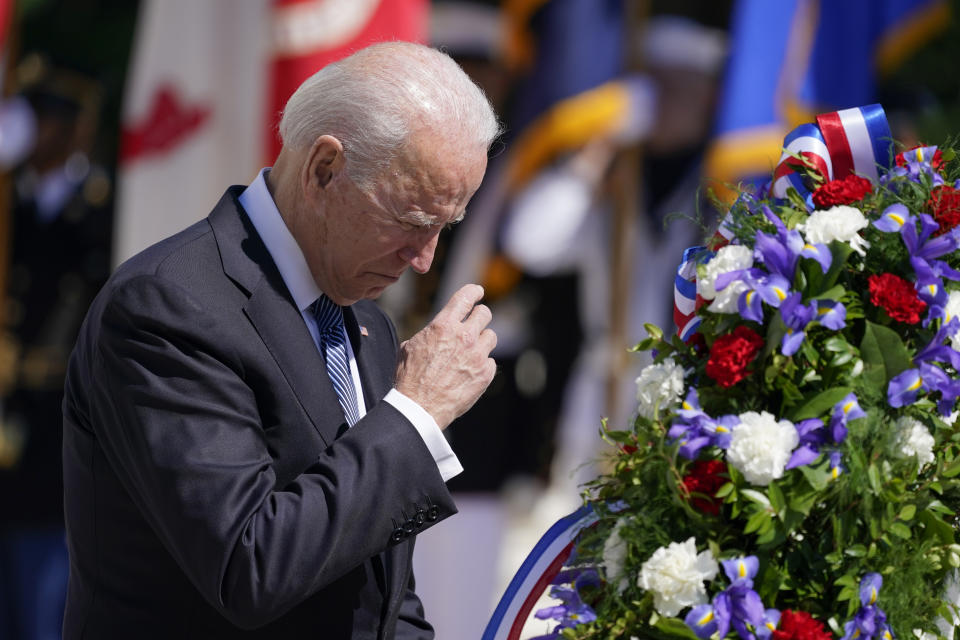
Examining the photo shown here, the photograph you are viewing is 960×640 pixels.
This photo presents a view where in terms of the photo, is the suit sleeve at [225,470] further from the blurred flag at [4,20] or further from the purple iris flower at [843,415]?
the blurred flag at [4,20]

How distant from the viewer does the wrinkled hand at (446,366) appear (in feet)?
6.44

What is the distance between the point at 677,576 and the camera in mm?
1718

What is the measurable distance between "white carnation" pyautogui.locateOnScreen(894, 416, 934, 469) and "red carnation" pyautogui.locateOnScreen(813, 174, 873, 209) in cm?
35

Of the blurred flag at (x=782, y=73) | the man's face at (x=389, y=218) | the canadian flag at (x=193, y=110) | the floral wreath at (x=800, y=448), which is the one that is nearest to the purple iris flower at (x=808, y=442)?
the floral wreath at (x=800, y=448)

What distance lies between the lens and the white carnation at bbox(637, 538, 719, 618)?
1.72 metres

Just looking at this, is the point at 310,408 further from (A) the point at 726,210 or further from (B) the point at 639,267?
(B) the point at 639,267

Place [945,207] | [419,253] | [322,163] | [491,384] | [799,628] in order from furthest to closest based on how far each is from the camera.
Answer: [491,384] → [419,253] → [322,163] → [945,207] → [799,628]

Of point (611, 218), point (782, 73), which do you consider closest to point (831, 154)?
point (782, 73)

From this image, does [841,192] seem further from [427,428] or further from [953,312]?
[427,428]

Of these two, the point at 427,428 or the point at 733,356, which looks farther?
the point at 427,428

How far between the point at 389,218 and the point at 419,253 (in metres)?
0.11

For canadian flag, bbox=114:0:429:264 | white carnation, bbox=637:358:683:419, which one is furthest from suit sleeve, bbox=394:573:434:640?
canadian flag, bbox=114:0:429:264

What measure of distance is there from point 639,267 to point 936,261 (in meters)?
4.70

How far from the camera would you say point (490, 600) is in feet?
19.0
